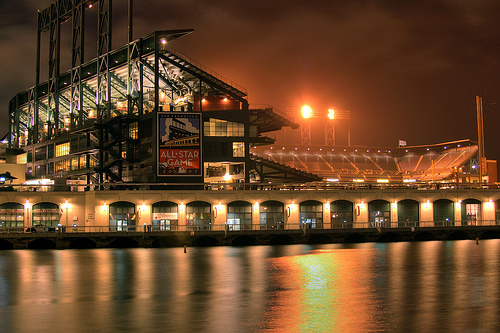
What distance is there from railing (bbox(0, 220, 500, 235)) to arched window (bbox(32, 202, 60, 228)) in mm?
3478

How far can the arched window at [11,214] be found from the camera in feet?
Result: 283

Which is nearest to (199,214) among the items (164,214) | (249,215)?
(164,214)

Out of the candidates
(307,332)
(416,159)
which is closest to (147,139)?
(307,332)

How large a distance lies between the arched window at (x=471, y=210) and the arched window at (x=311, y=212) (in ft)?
75.3

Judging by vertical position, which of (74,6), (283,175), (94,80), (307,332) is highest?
(74,6)

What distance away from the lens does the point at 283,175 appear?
115000 millimetres

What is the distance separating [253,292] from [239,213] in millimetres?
48056

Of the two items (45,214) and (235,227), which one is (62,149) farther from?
(235,227)

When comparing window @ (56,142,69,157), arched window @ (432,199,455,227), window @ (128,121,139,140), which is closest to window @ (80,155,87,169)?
window @ (56,142,69,157)

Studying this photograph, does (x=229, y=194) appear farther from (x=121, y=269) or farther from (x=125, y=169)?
(x=121, y=269)

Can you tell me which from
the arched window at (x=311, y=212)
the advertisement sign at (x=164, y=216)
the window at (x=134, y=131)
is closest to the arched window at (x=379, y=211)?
the arched window at (x=311, y=212)

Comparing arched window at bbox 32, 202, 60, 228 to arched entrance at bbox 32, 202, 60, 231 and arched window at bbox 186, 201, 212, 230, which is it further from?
arched window at bbox 186, 201, 212, 230

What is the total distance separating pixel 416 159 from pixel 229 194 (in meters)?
125

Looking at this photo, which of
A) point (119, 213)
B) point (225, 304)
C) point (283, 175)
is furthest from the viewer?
point (283, 175)
